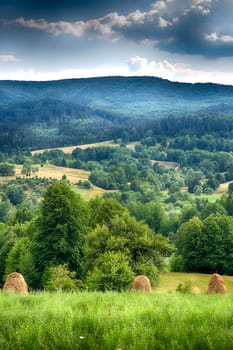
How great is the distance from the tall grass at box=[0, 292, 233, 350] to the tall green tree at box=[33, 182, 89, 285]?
116 ft

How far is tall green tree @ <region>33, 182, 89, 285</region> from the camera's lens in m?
47.1

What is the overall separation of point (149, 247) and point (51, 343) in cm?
3423

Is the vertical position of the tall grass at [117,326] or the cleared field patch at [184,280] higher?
the tall grass at [117,326]

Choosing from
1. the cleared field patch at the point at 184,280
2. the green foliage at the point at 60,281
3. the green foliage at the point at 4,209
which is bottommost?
the green foliage at the point at 4,209

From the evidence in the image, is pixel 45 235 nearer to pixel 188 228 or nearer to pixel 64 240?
pixel 64 240

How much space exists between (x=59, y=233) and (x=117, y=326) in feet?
125

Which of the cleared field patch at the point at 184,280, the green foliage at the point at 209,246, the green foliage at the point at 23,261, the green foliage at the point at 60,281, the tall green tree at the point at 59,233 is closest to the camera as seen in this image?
the green foliage at the point at 60,281

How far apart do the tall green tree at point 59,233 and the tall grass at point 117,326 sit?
35465 millimetres

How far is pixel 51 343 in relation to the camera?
9648mm


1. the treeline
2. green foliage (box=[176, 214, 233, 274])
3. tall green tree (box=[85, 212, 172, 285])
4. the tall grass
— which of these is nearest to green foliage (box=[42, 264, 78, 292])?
the treeline

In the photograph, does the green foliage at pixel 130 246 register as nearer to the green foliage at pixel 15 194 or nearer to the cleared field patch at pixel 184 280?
the cleared field patch at pixel 184 280

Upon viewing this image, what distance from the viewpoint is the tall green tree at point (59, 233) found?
4706cm

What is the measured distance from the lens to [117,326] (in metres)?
10.0

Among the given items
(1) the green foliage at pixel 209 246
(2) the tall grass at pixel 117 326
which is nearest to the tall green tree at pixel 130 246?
(1) the green foliage at pixel 209 246
